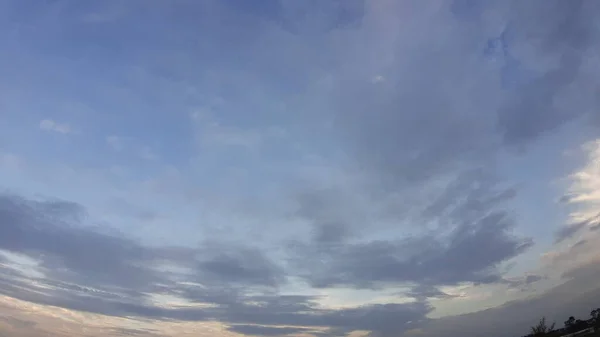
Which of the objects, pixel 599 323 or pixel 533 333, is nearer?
pixel 533 333

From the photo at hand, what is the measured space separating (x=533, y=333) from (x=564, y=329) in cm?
10461

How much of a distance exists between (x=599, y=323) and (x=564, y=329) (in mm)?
44777

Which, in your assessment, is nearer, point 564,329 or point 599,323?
point 599,323

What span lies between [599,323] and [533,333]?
2467 inches

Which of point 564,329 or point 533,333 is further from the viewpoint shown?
point 564,329

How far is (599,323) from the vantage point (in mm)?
131375

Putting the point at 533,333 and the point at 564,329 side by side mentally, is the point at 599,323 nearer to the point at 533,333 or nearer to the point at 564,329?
the point at 564,329

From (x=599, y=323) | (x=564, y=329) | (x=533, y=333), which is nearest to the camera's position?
(x=533, y=333)

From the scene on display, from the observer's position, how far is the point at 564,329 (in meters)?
171

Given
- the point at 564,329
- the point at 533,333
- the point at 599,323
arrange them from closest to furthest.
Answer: the point at 533,333, the point at 599,323, the point at 564,329

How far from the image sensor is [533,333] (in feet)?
290

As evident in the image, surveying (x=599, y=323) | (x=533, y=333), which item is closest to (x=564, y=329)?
(x=599, y=323)
